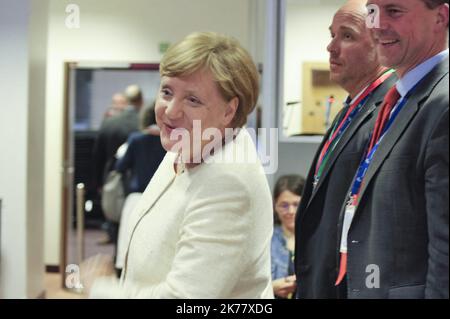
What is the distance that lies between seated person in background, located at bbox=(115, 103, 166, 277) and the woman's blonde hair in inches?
9.5

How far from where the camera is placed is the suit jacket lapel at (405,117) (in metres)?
1.15

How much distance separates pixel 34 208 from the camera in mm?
3082

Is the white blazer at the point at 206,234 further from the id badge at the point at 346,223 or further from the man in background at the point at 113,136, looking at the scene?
the man in background at the point at 113,136

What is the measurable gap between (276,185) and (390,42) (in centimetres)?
45

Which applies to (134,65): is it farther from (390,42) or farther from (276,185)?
(390,42)

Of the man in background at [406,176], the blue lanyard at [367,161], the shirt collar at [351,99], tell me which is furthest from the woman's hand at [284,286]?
the shirt collar at [351,99]

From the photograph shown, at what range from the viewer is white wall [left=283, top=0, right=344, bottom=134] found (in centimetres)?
143

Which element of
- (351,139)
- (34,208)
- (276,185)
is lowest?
(34,208)

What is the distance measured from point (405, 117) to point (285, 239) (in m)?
0.47

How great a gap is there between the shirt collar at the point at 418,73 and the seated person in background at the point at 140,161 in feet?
1.73

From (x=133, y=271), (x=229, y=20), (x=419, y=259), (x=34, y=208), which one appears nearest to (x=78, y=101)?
(x=34, y=208)

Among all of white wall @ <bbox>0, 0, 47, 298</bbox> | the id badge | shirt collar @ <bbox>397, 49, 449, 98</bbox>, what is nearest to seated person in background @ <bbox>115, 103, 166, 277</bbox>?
the id badge

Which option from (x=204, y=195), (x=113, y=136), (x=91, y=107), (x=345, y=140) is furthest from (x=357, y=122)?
(x=91, y=107)

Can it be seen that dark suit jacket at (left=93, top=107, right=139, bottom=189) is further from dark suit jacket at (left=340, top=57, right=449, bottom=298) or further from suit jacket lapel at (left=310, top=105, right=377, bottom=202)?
dark suit jacket at (left=340, top=57, right=449, bottom=298)
